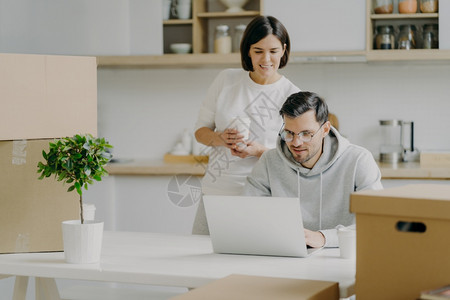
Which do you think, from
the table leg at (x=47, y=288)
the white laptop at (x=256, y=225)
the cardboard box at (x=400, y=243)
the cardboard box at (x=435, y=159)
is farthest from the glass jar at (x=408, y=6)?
the cardboard box at (x=400, y=243)

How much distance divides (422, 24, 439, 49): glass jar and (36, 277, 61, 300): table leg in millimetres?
2544

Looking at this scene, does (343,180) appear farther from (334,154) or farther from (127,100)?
(127,100)

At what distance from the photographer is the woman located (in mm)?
2613

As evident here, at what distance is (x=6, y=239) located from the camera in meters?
2.09

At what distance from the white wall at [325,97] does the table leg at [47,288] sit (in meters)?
2.16

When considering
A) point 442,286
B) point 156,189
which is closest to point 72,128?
point 442,286

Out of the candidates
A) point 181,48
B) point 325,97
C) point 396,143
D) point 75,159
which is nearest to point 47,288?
point 75,159

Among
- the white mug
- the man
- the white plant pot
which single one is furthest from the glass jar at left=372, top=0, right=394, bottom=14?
the white plant pot

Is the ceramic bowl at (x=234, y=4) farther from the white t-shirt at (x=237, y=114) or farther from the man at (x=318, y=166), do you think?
the man at (x=318, y=166)

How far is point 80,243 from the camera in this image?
6.29 feet

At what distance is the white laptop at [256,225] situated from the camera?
6.12 feet

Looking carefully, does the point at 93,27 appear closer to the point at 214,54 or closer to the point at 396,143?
the point at 214,54

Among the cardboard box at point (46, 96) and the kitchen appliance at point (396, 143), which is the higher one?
the cardboard box at point (46, 96)

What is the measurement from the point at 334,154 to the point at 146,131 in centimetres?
251
